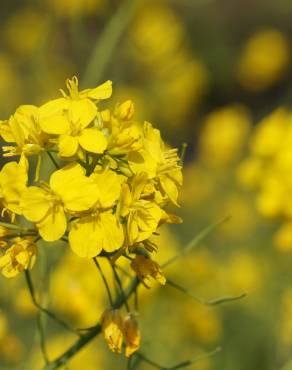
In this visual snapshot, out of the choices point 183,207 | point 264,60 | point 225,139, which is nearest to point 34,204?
point 225,139

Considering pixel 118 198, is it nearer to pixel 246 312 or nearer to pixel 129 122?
pixel 129 122

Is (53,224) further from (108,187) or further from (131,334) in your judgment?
(131,334)

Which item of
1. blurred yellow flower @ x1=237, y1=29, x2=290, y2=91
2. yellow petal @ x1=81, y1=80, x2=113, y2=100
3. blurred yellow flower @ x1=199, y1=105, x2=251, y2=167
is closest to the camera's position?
yellow petal @ x1=81, y1=80, x2=113, y2=100

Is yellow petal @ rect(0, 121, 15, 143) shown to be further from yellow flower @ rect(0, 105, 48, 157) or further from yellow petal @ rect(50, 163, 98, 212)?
yellow petal @ rect(50, 163, 98, 212)

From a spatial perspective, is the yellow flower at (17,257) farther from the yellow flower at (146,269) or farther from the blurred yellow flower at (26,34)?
the blurred yellow flower at (26,34)

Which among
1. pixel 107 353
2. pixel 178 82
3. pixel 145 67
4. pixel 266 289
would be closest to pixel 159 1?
pixel 178 82

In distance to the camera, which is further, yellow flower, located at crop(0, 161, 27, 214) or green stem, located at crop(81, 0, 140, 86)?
green stem, located at crop(81, 0, 140, 86)

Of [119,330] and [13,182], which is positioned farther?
[119,330]

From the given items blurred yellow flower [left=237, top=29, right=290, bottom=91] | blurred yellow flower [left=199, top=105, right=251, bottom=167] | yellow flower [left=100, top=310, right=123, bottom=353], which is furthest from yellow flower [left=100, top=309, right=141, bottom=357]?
blurred yellow flower [left=237, top=29, right=290, bottom=91]
